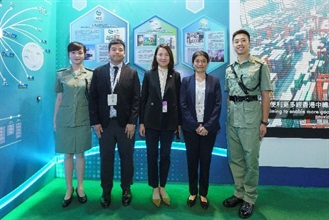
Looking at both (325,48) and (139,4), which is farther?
(139,4)

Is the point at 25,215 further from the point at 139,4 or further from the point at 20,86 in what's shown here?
the point at 139,4

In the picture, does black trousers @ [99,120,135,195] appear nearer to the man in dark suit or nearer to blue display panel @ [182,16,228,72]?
the man in dark suit

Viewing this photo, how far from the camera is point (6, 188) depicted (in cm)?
235

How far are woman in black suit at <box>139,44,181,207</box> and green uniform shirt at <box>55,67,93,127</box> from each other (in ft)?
1.84

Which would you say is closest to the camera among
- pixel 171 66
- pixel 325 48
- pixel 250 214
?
pixel 250 214

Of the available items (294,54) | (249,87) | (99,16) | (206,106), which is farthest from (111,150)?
(294,54)

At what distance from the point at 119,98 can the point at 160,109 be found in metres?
0.38

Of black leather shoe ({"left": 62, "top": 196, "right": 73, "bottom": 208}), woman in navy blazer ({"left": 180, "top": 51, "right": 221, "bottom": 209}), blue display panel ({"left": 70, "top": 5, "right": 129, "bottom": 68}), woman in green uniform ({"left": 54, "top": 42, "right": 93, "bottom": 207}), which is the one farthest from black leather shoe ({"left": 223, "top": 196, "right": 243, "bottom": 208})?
blue display panel ({"left": 70, "top": 5, "right": 129, "bottom": 68})

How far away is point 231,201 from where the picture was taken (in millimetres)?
2500

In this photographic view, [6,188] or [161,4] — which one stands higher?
[161,4]

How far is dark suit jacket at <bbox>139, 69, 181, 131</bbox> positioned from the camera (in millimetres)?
2365

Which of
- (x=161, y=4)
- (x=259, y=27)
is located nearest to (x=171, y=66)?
(x=161, y=4)

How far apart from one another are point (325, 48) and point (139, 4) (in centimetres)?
213

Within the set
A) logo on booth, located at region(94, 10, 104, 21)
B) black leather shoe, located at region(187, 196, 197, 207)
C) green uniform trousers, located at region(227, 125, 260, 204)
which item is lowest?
black leather shoe, located at region(187, 196, 197, 207)
